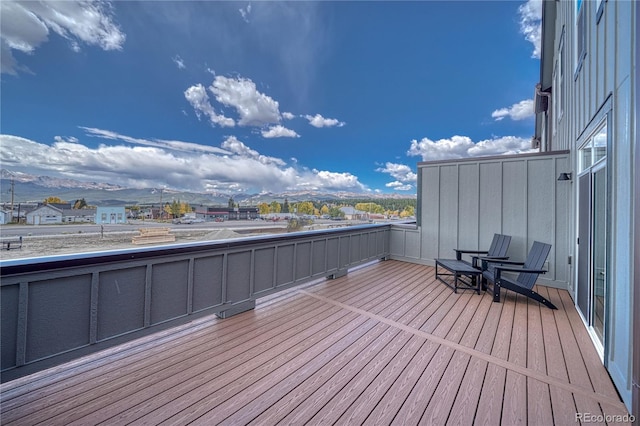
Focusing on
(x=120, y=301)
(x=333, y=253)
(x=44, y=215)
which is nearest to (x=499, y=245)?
(x=333, y=253)

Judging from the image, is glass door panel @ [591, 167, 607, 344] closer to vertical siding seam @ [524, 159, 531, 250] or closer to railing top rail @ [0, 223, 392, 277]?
vertical siding seam @ [524, 159, 531, 250]

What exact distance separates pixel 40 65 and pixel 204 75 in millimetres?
3199

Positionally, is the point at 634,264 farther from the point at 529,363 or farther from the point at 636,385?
the point at 529,363

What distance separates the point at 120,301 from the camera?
6.86ft

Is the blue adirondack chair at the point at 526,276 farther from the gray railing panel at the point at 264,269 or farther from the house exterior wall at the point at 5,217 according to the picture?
the house exterior wall at the point at 5,217

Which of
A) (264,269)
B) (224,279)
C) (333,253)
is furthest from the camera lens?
(333,253)

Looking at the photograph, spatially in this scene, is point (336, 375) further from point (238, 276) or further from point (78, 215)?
point (78, 215)

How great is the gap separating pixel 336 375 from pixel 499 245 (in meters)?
4.15

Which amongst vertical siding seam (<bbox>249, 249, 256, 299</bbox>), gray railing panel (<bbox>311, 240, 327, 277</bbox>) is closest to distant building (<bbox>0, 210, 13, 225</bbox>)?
vertical siding seam (<bbox>249, 249, 256, 299</bbox>)

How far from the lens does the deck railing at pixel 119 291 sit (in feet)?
5.40

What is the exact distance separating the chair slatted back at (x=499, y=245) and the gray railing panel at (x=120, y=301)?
5.31 m

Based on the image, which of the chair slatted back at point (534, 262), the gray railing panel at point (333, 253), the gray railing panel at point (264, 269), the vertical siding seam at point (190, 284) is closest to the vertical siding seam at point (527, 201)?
the chair slatted back at point (534, 262)

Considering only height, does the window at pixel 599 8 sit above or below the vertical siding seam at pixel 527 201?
above

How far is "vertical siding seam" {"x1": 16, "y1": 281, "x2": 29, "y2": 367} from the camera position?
1633mm
